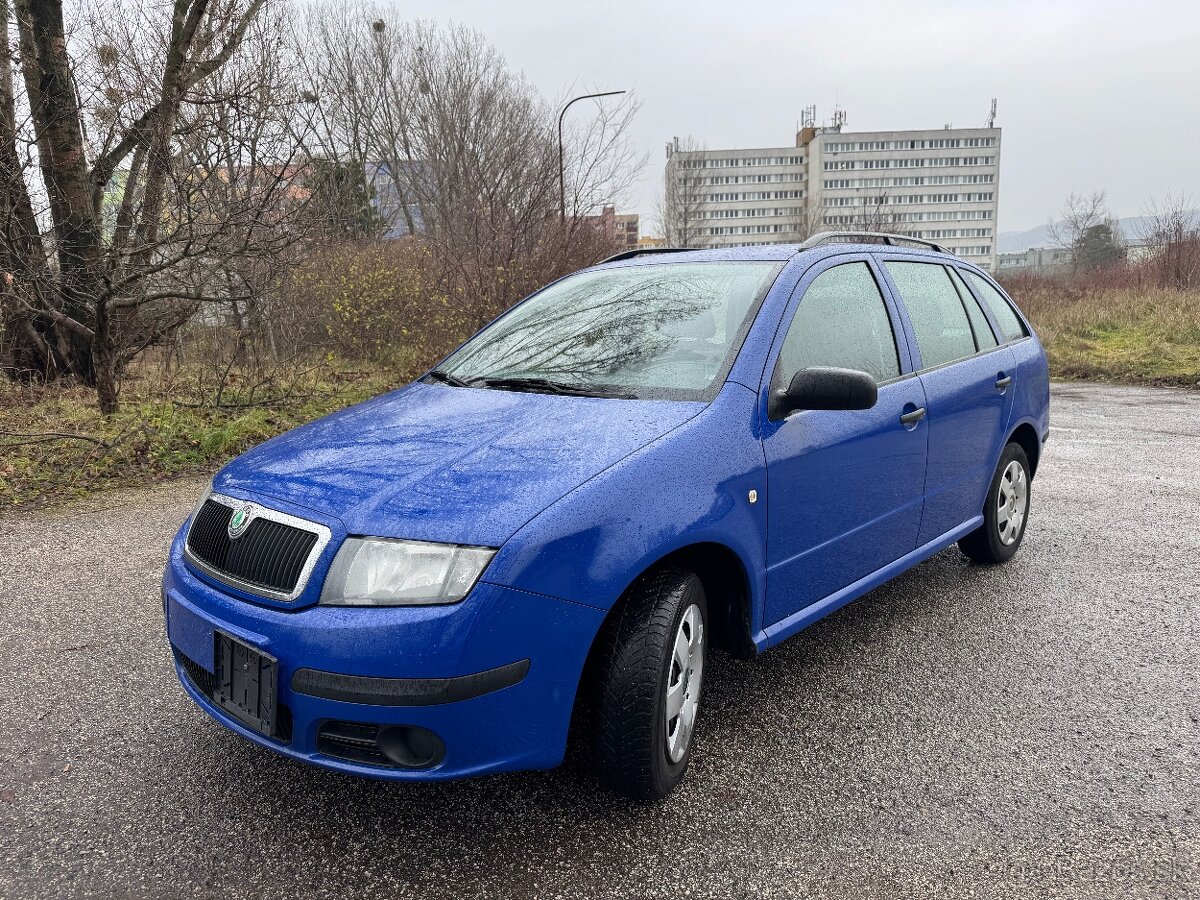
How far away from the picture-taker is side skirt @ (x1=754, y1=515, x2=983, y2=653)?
264cm

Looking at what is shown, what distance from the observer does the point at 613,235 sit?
14.6 meters

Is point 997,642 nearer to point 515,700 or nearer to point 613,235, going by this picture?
point 515,700

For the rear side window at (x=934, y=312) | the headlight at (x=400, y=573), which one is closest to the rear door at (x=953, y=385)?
the rear side window at (x=934, y=312)

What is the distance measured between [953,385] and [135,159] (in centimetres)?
767

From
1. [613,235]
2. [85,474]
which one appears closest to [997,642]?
[85,474]

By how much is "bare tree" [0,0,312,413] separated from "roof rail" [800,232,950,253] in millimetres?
5931

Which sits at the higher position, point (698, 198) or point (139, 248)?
point (698, 198)

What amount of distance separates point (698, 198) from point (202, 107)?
157 ft

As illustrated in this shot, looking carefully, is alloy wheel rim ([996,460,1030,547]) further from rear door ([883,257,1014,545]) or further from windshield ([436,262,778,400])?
windshield ([436,262,778,400])

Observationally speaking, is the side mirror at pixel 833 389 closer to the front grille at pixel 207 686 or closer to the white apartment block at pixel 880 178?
the front grille at pixel 207 686

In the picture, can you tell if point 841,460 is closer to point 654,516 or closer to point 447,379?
point 654,516

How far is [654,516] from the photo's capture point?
2123 millimetres

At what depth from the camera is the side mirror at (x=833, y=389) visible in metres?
2.50

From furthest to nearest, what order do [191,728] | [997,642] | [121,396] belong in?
[121,396] → [997,642] → [191,728]
